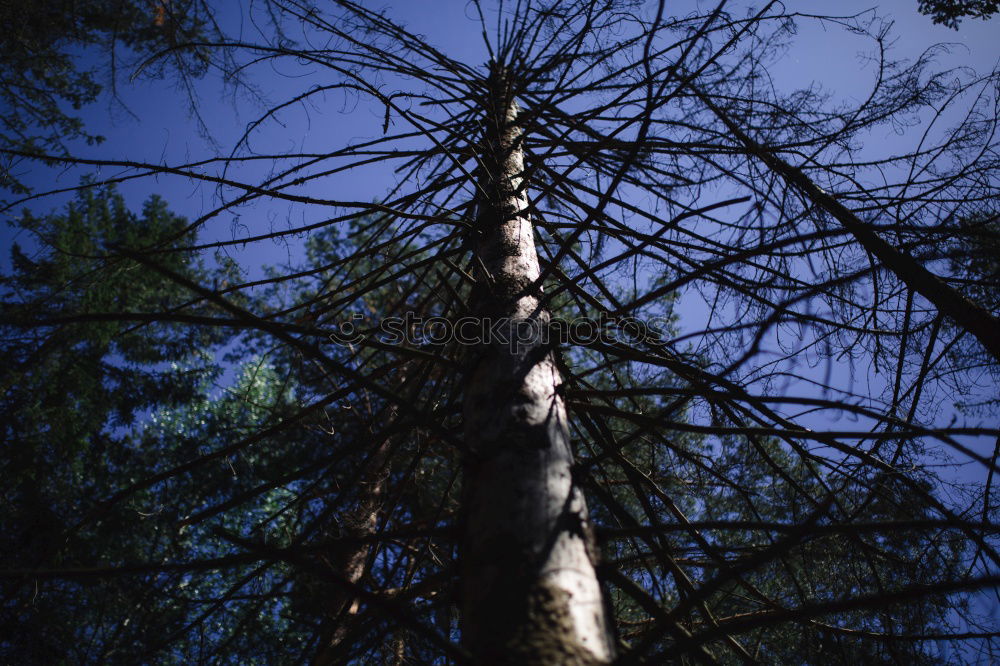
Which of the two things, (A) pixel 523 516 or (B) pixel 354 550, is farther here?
(B) pixel 354 550

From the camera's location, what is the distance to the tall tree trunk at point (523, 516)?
0.91 metres

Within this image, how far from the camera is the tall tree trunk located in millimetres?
914

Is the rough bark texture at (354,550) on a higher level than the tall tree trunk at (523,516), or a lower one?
higher

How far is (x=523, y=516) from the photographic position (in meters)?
1.09

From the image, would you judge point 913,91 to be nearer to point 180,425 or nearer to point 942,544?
point 942,544

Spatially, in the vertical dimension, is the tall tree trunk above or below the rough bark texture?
below

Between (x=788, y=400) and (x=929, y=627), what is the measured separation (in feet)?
7.21

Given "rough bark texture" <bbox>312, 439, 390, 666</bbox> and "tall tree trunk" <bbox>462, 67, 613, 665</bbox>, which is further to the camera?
"rough bark texture" <bbox>312, 439, 390, 666</bbox>

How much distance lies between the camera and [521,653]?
0.87 m

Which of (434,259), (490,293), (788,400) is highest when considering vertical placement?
(434,259)

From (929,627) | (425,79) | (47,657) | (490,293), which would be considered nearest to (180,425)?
(47,657)

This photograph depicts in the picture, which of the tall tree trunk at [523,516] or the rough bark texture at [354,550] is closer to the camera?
the tall tree trunk at [523,516]

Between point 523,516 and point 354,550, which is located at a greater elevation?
point 354,550

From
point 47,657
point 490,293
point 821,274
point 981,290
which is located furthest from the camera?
point 47,657
